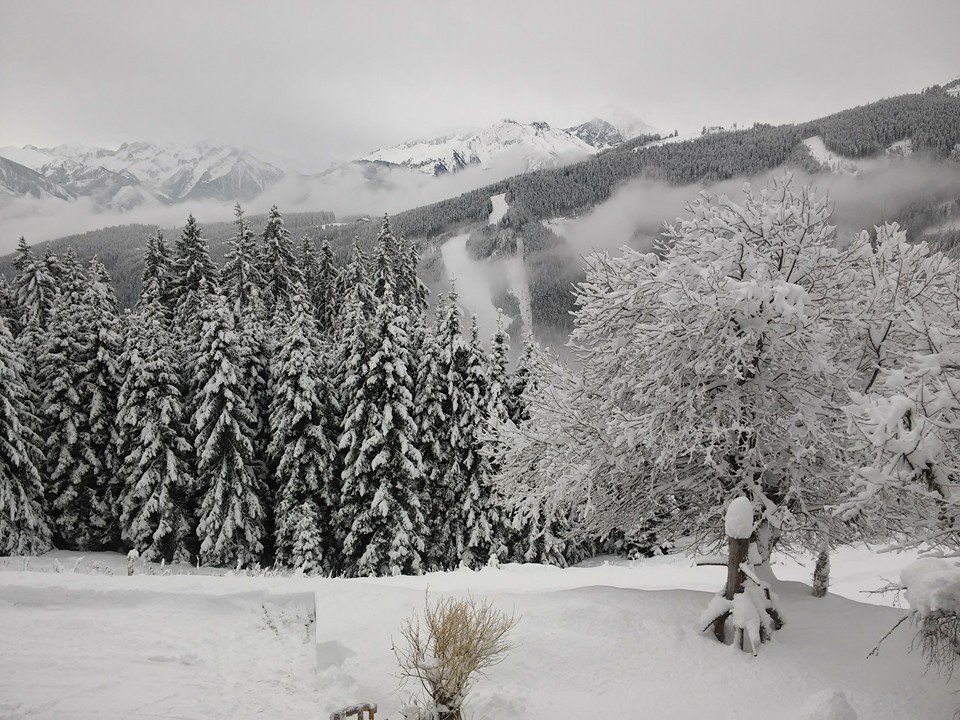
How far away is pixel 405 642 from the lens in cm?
820

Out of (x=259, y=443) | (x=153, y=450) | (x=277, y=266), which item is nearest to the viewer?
(x=153, y=450)

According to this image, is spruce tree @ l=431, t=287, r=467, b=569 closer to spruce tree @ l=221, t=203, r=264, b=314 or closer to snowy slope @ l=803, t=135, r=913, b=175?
spruce tree @ l=221, t=203, r=264, b=314

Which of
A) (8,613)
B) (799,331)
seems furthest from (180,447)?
(799,331)

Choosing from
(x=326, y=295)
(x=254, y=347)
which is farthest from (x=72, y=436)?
(x=326, y=295)

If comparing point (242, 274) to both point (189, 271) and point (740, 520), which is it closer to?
point (189, 271)

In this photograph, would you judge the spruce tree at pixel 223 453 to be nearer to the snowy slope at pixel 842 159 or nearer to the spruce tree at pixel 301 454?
the spruce tree at pixel 301 454

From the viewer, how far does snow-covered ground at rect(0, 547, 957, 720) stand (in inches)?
275

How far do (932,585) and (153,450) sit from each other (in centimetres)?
2688

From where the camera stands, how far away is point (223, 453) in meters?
25.1

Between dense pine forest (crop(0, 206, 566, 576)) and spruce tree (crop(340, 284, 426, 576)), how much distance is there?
81mm

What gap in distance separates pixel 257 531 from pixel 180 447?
5.27 meters

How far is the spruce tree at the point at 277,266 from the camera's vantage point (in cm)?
3884

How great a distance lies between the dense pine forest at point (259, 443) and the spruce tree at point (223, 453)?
0.08 meters

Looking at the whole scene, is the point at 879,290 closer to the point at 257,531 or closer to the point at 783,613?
the point at 783,613
